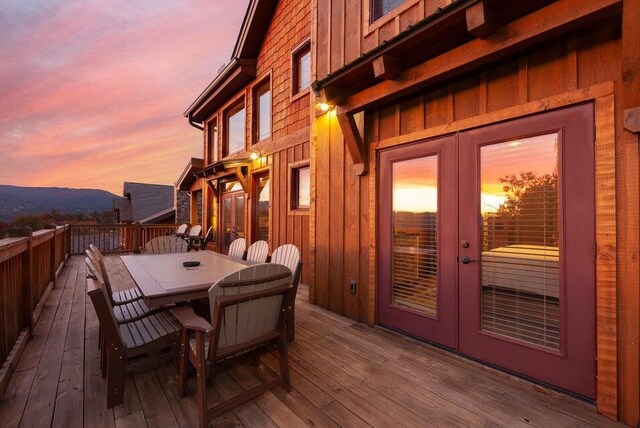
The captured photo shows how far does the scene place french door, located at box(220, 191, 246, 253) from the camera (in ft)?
23.8

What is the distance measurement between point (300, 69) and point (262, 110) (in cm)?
179

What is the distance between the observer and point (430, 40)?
6.96 ft

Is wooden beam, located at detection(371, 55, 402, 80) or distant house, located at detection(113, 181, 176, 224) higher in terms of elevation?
wooden beam, located at detection(371, 55, 402, 80)

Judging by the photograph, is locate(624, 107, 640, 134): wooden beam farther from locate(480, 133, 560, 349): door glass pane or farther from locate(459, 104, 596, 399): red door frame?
locate(480, 133, 560, 349): door glass pane

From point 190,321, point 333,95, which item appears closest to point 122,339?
point 190,321

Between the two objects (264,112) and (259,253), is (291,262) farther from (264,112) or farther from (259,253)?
(264,112)

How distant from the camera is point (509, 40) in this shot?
1858 millimetres

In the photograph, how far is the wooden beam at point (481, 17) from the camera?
1.74 metres

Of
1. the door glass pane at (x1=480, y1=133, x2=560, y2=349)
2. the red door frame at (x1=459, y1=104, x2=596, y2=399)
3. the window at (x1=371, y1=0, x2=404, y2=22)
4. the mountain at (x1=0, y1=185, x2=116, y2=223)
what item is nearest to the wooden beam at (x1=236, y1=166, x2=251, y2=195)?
the window at (x1=371, y1=0, x2=404, y2=22)

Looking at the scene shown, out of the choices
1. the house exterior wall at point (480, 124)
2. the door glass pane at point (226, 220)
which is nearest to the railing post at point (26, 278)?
the house exterior wall at point (480, 124)

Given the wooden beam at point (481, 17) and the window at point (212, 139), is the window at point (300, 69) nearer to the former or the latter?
the wooden beam at point (481, 17)

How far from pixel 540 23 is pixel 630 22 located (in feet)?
1.43

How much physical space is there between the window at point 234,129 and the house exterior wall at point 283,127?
1.12 m

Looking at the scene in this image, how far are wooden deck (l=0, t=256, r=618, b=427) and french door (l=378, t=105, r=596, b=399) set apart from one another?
0.83ft
